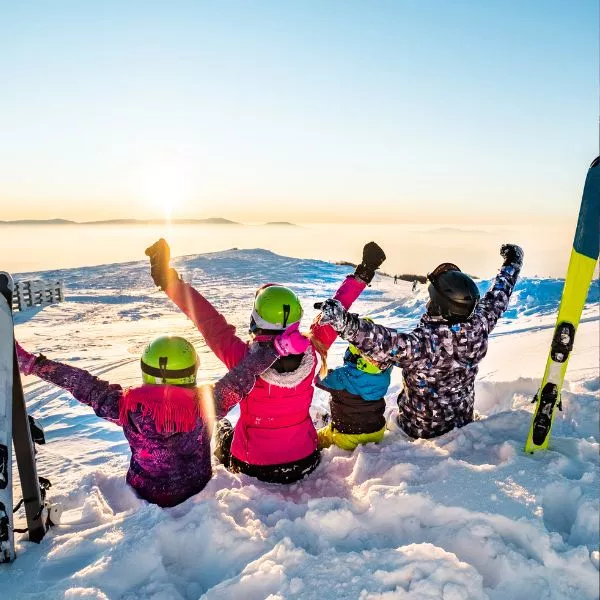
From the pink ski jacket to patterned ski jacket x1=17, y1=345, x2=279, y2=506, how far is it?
26 centimetres

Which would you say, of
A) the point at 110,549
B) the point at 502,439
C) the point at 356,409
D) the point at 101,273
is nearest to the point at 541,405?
the point at 502,439

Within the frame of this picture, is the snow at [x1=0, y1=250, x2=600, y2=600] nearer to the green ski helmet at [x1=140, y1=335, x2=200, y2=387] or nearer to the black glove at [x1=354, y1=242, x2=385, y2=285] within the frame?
the green ski helmet at [x1=140, y1=335, x2=200, y2=387]

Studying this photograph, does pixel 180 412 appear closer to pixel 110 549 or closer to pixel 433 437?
pixel 110 549

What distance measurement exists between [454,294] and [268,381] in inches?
57.2

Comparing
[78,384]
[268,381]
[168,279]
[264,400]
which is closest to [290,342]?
[268,381]

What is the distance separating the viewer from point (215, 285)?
79.2 feet

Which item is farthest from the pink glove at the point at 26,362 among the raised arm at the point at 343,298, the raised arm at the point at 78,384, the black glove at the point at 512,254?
the black glove at the point at 512,254

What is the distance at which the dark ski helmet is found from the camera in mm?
3383

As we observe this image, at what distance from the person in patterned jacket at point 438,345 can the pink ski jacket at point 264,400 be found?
0.59 meters

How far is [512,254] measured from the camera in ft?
15.0

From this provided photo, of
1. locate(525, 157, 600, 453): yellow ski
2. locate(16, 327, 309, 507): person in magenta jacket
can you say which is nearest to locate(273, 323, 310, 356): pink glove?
locate(16, 327, 309, 507): person in magenta jacket

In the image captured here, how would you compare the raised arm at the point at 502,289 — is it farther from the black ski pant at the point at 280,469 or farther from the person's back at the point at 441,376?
the black ski pant at the point at 280,469

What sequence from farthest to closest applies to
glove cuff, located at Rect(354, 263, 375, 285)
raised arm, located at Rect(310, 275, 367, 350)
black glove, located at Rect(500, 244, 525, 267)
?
black glove, located at Rect(500, 244, 525, 267)
glove cuff, located at Rect(354, 263, 375, 285)
raised arm, located at Rect(310, 275, 367, 350)

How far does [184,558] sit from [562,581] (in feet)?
6.38
